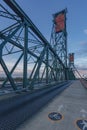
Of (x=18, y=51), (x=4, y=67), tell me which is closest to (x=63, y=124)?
(x=4, y=67)

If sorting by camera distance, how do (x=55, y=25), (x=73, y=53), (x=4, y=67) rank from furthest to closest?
(x=73, y=53), (x=55, y=25), (x=4, y=67)

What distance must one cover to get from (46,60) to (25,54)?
9308mm

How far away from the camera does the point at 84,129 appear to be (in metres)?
6.00

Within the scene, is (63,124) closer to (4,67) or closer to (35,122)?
(35,122)

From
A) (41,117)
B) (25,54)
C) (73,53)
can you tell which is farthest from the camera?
(73,53)

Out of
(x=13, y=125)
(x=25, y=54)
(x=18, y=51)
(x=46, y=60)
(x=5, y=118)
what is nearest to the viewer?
(x=13, y=125)

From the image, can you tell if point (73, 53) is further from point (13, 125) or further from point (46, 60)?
point (13, 125)

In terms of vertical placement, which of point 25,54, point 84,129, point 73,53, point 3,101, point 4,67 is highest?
point 73,53

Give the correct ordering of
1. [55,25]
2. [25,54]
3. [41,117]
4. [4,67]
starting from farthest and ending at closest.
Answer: [55,25] < [25,54] < [4,67] < [41,117]

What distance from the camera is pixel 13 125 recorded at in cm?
596

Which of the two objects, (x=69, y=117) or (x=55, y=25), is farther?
(x=55, y=25)

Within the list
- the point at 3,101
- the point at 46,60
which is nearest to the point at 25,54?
the point at 3,101

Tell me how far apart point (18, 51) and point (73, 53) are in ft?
346

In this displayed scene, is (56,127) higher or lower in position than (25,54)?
lower
